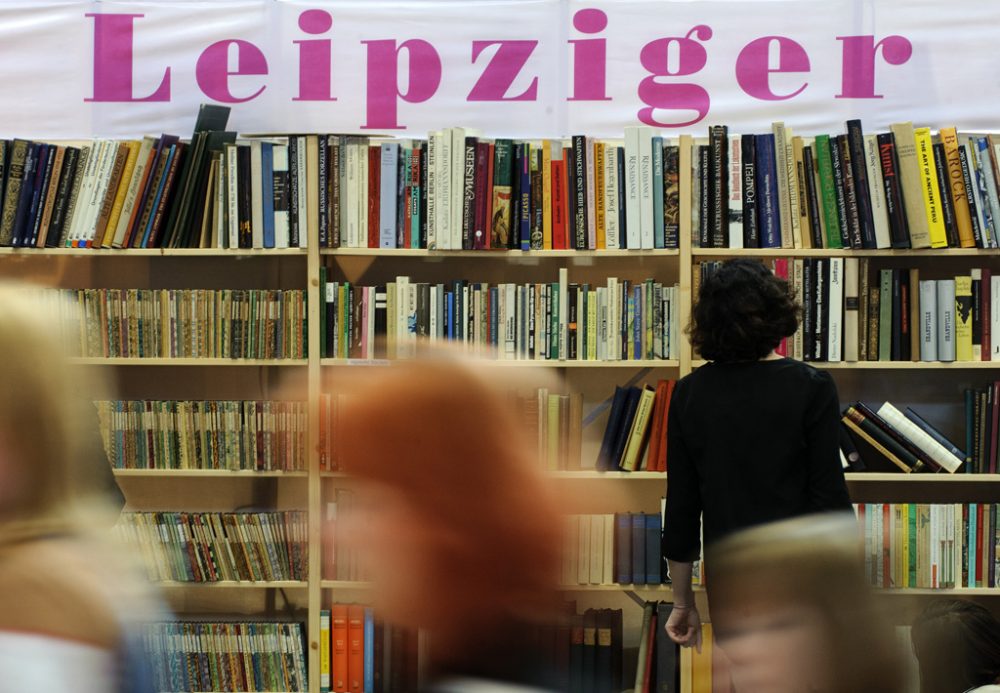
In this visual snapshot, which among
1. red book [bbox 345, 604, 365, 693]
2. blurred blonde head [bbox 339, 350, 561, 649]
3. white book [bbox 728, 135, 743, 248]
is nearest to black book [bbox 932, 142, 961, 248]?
white book [bbox 728, 135, 743, 248]

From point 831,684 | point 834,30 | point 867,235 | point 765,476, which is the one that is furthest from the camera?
point 834,30

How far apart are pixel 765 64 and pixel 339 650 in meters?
2.53

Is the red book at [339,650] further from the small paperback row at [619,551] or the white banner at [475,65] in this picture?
the white banner at [475,65]

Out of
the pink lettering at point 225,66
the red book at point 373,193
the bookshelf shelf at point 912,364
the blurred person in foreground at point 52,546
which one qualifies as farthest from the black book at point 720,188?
the blurred person in foreground at point 52,546

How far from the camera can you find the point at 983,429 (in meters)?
3.35

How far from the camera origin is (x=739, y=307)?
2.35 m

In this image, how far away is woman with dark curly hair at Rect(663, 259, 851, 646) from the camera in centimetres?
231

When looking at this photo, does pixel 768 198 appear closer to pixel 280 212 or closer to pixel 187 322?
pixel 280 212

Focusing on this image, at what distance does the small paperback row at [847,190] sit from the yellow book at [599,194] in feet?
1.00

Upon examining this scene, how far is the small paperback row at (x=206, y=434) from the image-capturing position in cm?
343

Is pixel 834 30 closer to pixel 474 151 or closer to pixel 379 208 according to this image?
pixel 474 151

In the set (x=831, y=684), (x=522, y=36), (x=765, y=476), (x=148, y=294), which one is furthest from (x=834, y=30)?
(x=831, y=684)

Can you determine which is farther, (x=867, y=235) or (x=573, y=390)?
(x=573, y=390)

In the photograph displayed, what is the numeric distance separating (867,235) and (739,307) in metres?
1.18
